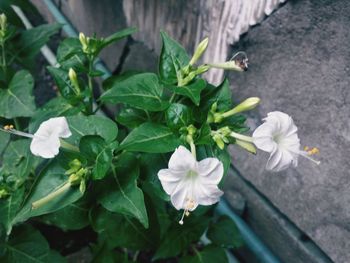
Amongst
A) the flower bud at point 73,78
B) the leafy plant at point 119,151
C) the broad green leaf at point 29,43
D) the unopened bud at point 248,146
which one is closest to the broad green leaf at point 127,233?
the leafy plant at point 119,151

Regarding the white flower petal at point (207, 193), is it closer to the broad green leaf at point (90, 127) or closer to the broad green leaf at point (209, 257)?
the broad green leaf at point (90, 127)

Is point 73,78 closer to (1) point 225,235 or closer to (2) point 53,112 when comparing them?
(2) point 53,112

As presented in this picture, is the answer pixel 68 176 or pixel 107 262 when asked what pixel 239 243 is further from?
pixel 68 176

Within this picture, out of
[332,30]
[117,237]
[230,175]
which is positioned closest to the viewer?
[332,30]

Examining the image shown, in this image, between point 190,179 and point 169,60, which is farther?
point 169,60

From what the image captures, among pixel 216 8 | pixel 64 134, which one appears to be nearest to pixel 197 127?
pixel 64 134

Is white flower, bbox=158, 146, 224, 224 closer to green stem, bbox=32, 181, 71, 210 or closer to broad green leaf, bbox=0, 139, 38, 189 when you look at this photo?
green stem, bbox=32, 181, 71, 210

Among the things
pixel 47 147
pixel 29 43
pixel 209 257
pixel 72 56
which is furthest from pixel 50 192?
pixel 29 43

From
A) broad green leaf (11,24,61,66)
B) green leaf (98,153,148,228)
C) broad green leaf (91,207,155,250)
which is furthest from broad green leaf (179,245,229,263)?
broad green leaf (11,24,61,66)
